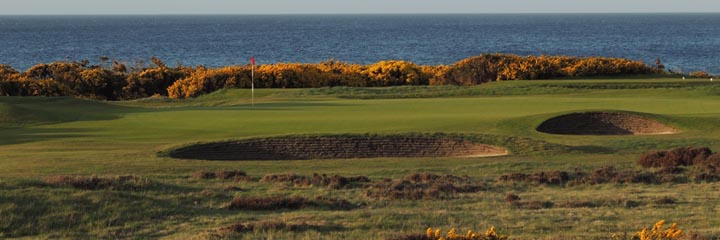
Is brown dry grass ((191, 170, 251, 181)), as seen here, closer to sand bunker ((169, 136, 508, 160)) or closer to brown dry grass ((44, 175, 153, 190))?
brown dry grass ((44, 175, 153, 190))

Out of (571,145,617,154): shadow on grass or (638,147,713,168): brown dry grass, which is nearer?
(638,147,713,168): brown dry grass

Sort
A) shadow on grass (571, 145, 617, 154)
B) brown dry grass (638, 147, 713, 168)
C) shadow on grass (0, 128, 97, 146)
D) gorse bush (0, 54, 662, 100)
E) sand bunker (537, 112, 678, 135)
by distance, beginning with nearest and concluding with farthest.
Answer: brown dry grass (638, 147, 713, 168)
shadow on grass (571, 145, 617, 154)
shadow on grass (0, 128, 97, 146)
sand bunker (537, 112, 678, 135)
gorse bush (0, 54, 662, 100)

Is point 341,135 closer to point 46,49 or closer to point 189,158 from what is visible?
point 189,158

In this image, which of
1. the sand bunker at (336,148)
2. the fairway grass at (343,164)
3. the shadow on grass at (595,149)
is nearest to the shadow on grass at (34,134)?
the fairway grass at (343,164)

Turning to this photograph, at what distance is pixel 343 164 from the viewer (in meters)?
19.5

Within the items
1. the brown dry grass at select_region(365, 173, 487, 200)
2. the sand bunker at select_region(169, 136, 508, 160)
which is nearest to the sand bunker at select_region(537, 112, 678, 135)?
the sand bunker at select_region(169, 136, 508, 160)

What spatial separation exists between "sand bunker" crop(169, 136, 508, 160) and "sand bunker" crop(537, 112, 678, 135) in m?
3.42

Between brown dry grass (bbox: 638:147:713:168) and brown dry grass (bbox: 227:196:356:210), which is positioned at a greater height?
brown dry grass (bbox: 227:196:356:210)

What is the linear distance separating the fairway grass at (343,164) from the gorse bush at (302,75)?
7.83m

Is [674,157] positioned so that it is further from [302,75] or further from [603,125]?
[302,75]

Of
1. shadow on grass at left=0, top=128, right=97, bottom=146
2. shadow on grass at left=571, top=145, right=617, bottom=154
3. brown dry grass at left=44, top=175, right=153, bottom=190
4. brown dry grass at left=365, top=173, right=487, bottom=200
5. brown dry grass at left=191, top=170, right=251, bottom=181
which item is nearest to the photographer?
→ brown dry grass at left=44, top=175, right=153, bottom=190

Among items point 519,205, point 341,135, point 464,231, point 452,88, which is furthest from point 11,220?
point 452,88

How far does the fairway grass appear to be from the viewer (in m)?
11.6

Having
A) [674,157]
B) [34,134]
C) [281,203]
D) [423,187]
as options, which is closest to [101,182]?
[281,203]
